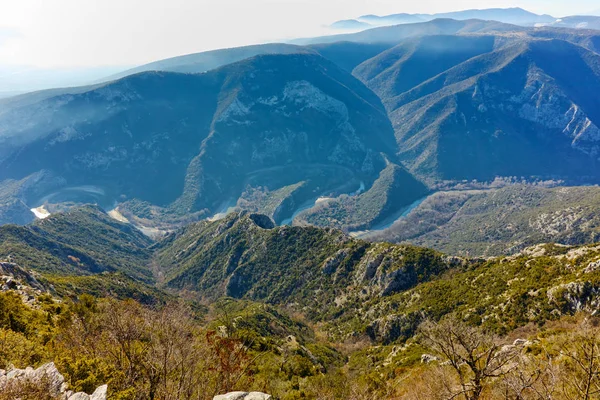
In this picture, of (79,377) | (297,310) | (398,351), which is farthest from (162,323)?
(297,310)

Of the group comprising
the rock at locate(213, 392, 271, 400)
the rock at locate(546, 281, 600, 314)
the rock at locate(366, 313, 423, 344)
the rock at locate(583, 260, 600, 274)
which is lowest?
the rock at locate(366, 313, 423, 344)

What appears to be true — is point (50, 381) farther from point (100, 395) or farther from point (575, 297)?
point (575, 297)

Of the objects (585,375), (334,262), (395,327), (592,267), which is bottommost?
(334,262)

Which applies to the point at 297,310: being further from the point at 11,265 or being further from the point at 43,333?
the point at 43,333

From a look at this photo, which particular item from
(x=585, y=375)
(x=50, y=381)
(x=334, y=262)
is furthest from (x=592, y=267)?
(x=334, y=262)

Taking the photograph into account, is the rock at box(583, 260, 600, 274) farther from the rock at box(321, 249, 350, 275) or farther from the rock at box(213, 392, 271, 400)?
the rock at box(321, 249, 350, 275)

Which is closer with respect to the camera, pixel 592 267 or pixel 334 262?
pixel 592 267

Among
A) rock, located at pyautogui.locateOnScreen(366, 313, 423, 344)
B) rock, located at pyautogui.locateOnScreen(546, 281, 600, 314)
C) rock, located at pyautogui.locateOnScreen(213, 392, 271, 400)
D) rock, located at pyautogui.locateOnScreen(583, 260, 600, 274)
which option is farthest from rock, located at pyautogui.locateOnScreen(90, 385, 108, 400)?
rock, located at pyautogui.locateOnScreen(583, 260, 600, 274)

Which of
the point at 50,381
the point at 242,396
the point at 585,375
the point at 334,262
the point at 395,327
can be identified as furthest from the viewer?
the point at 334,262
